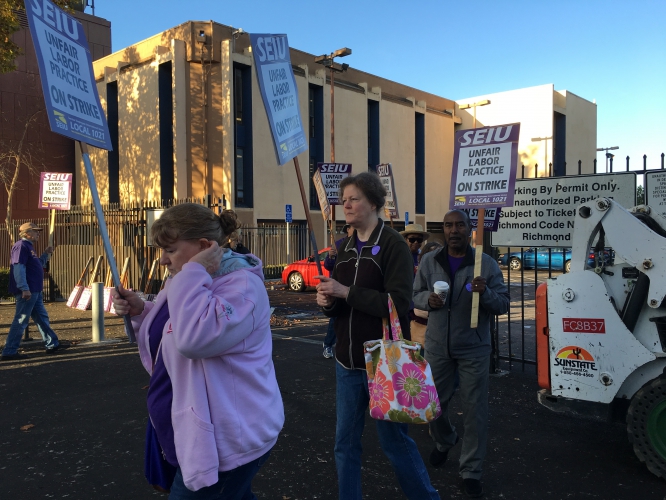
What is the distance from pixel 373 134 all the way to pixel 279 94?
26.3 meters

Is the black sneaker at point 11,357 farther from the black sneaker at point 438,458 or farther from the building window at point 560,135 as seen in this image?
the building window at point 560,135

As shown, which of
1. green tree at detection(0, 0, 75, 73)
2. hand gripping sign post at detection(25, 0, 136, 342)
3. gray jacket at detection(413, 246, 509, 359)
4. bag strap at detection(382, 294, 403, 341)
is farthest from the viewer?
green tree at detection(0, 0, 75, 73)

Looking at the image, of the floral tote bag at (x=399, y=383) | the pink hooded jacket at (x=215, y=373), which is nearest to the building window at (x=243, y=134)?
the floral tote bag at (x=399, y=383)

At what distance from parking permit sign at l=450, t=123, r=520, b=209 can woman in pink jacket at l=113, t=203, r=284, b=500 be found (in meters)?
3.61

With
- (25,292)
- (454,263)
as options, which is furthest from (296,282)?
(454,263)

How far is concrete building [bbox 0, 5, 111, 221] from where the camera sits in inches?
921

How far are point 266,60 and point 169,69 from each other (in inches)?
813

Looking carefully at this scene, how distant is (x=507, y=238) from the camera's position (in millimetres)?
6605

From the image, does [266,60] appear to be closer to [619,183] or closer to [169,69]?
[619,183]

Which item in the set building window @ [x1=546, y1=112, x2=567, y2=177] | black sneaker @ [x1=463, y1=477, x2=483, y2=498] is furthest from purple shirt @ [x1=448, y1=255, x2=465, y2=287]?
building window @ [x1=546, y1=112, x2=567, y2=177]

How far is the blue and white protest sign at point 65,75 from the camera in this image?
3348 millimetres

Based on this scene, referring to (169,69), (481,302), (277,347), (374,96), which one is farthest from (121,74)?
(481,302)

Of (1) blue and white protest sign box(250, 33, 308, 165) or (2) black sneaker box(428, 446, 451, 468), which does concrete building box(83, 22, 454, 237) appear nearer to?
(1) blue and white protest sign box(250, 33, 308, 165)

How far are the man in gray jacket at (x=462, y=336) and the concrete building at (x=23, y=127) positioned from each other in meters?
23.5
